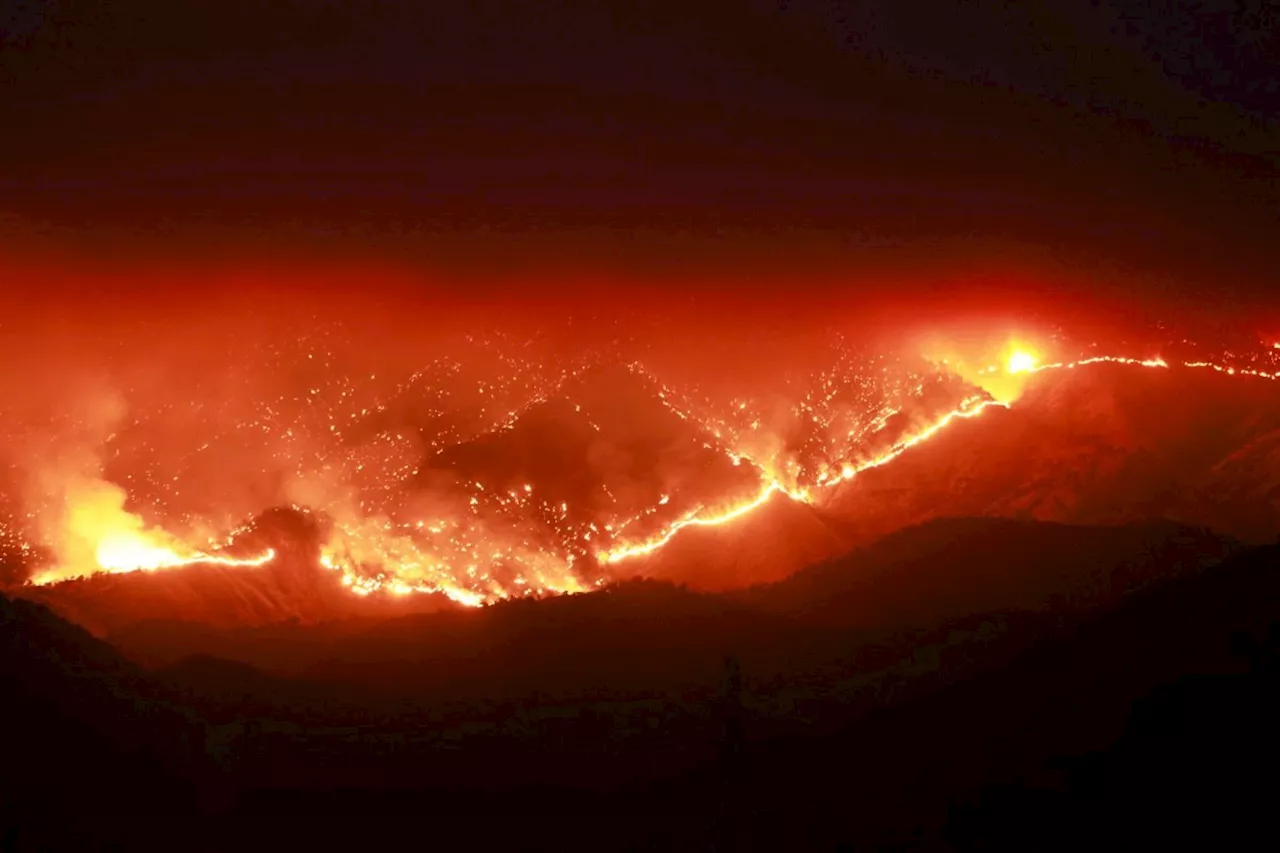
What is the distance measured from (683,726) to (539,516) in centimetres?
1002

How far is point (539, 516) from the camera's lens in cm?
2259

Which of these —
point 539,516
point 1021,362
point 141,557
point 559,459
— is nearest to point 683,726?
point 539,516

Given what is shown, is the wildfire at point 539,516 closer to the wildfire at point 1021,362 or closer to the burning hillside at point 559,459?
the burning hillside at point 559,459

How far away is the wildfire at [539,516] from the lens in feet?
68.3

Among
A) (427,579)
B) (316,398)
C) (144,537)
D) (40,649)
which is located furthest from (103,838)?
(316,398)

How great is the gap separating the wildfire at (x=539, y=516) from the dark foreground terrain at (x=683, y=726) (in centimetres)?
408

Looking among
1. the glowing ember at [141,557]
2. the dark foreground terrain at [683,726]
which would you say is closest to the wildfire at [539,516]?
the glowing ember at [141,557]

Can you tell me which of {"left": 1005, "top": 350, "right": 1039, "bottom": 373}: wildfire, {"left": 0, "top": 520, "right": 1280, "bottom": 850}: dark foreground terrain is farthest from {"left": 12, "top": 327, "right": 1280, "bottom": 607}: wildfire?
{"left": 0, "top": 520, "right": 1280, "bottom": 850}: dark foreground terrain

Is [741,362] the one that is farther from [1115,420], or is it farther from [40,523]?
[40,523]

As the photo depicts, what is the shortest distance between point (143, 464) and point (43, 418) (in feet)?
10.2

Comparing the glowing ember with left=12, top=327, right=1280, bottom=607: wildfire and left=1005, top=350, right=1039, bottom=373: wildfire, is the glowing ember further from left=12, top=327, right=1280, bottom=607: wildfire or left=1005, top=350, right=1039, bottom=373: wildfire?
left=1005, top=350, right=1039, bottom=373: wildfire

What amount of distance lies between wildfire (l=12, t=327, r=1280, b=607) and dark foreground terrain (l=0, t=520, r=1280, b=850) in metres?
4.08

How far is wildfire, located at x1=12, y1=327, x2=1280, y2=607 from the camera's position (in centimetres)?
2083

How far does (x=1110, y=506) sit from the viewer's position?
22.7 meters
